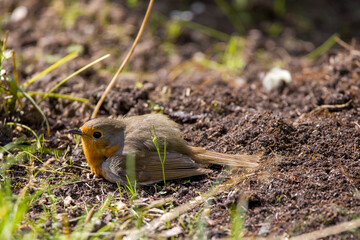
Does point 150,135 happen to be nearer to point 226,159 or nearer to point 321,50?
point 226,159

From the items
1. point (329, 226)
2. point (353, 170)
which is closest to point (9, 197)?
point (329, 226)

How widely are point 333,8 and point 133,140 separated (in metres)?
6.03

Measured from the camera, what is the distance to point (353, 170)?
11.3 ft

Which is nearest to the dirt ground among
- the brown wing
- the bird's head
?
the brown wing

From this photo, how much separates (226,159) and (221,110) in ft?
3.80

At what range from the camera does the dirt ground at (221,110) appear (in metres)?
3.32

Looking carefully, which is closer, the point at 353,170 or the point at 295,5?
the point at 353,170

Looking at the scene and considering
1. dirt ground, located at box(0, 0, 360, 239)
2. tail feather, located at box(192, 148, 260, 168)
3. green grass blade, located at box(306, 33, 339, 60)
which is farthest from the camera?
green grass blade, located at box(306, 33, 339, 60)

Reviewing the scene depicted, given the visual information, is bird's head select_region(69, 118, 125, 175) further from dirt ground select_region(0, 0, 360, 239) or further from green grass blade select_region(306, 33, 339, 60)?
green grass blade select_region(306, 33, 339, 60)

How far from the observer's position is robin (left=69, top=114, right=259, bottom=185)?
380cm

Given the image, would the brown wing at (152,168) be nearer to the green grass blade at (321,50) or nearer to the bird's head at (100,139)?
the bird's head at (100,139)

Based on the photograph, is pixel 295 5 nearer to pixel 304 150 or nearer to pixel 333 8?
pixel 333 8

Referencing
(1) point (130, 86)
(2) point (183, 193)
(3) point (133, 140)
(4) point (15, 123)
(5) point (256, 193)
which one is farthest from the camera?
(1) point (130, 86)

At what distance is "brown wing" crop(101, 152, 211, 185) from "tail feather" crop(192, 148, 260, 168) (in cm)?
9
